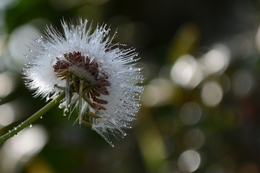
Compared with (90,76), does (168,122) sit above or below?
below

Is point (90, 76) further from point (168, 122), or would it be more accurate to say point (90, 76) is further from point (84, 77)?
point (168, 122)

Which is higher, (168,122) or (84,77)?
(84,77)

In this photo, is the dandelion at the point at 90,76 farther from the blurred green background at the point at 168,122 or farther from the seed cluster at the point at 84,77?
the blurred green background at the point at 168,122

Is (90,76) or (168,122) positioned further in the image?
(168,122)

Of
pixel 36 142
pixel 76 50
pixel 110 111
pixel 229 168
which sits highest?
pixel 76 50

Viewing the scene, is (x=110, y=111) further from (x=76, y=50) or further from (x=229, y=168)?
(x=229, y=168)

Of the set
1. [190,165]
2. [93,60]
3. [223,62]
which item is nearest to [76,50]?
[93,60]

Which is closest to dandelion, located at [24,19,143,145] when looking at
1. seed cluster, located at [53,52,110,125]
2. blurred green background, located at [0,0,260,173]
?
seed cluster, located at [53,52,110,125]

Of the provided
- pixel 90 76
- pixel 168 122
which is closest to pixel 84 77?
pixel 90 76
